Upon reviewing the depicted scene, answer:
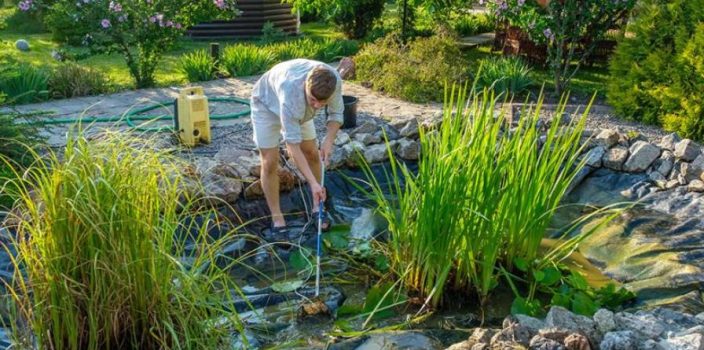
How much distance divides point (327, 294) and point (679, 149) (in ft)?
10.3

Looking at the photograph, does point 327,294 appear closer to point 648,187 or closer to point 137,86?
point 648,187

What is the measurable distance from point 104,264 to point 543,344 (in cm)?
166

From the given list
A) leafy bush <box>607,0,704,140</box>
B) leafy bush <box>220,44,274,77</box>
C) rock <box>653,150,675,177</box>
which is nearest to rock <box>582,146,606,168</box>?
rock <box>653,150,675,177</box>

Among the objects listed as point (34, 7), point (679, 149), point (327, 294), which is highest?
point (34, 7)

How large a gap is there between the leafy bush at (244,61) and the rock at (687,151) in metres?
4.77

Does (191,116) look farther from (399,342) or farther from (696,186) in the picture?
(696,186)

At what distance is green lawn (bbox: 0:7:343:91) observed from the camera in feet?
29.5

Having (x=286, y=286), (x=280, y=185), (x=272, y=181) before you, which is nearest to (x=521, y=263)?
(x=286, y=286)

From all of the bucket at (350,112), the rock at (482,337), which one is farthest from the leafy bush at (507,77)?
the rock at (482,337)

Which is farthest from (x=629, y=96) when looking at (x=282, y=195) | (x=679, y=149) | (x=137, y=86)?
(x=137, y=86)

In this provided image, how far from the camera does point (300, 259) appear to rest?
14.8ft

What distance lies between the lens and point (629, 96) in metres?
7.19

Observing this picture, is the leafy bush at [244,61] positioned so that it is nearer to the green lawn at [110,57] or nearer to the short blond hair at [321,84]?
the green lawn at [110,57]

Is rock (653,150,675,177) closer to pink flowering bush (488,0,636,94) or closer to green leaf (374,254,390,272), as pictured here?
pink flowering bush (488,0,636,94)
